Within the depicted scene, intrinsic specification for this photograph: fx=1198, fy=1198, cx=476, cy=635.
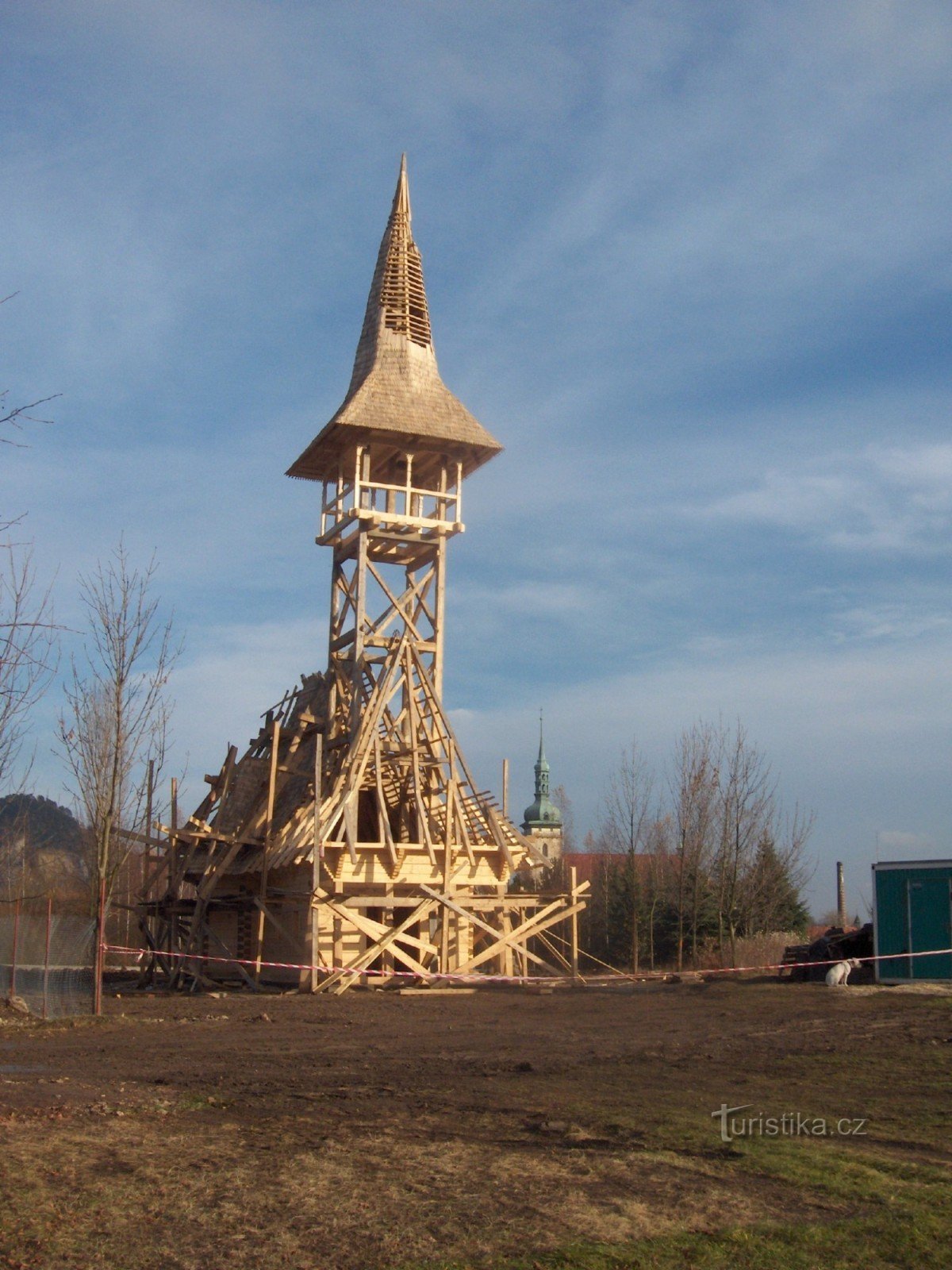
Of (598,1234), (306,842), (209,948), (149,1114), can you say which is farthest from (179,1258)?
(209,948)

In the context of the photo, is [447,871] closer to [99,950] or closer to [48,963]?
[99,950]

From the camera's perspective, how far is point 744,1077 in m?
12.1

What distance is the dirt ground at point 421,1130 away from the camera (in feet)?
21.9

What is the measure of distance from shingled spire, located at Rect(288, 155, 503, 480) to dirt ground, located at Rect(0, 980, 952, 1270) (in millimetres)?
15430

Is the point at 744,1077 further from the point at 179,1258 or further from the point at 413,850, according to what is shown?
the point at 413,850

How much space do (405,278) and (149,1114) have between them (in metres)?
25.7

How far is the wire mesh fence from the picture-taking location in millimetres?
18062

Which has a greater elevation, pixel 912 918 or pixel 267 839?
pixel 267 839

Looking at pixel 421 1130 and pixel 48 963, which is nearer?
pixel 421 1130

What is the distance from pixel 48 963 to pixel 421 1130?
34.4 feet

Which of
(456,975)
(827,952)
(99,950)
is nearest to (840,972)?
(827,952)

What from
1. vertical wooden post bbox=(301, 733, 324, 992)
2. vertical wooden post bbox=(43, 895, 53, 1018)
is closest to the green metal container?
vertical wooden post bbox=(301, 733, 324, 992)

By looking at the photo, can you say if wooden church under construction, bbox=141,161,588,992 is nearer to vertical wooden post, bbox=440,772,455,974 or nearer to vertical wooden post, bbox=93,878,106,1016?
vertical wooden post, bbox=440,772,455,974

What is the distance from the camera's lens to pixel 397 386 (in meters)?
30.0
